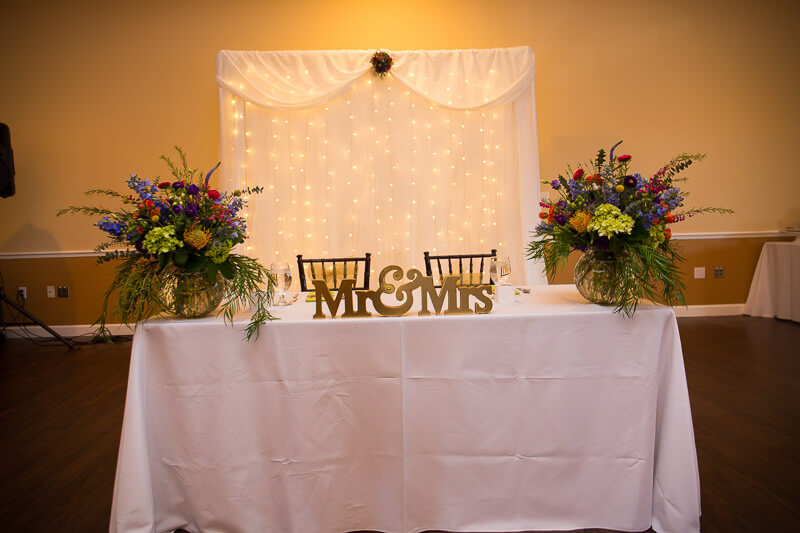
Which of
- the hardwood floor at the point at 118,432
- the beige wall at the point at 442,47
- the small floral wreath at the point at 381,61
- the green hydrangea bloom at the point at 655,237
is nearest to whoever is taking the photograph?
the green hydrangea bloom at the point at 655,237

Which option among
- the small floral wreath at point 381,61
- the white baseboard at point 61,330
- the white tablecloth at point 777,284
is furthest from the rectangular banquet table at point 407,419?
the white tablecloth at point 777,284

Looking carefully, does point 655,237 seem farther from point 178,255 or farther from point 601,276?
point 178,255

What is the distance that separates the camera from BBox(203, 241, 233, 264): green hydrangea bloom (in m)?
1.34

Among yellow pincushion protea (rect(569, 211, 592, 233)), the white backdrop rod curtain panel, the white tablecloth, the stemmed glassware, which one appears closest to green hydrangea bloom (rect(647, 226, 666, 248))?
yellow pincushion protea (rect(569, 211, 592, 233))

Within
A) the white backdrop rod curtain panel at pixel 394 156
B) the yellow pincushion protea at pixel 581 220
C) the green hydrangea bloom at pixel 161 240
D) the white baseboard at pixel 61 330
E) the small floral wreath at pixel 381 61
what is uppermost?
the small floral wreath at pixel 381 61

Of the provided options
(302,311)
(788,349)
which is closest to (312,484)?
(302,311)

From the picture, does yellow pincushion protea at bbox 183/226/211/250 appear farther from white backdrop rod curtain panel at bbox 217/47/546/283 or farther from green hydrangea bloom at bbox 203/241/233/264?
white backdrop rod curtain panel at bbox 217/47/546/283

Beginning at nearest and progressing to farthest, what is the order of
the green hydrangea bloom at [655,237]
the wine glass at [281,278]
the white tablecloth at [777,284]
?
the green hydrangea bloom at [655,237], the wine glass at [281,278], the white tablecloth at [777,284]

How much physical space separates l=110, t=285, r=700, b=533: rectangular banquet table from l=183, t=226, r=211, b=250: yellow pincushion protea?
280 millimetres

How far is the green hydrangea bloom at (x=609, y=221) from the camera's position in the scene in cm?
130

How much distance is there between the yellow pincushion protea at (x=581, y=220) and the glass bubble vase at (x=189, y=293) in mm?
1291

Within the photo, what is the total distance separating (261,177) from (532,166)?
2.67m

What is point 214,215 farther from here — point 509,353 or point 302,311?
point 509,353

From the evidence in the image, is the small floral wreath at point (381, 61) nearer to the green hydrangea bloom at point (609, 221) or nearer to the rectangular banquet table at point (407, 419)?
the green hydrangea bloom at point (609, 221)
